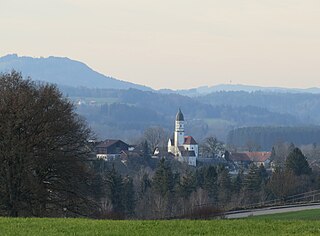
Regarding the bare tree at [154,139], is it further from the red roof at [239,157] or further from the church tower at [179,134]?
the red roof at [239,157]

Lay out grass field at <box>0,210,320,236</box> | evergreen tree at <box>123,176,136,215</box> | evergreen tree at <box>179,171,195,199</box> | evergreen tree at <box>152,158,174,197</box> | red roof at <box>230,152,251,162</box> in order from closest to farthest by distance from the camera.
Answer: grass field at <box>0,210,320,236</box> < evergreen tree at <box>123,176,136,215</box> < evergreen tree at <box>179,171,195,199</box> < evergreen tree at <box>152,158,174,197</box> < red roof at <box>230,152,251,162</box>

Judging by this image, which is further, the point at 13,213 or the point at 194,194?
the point at 194,194

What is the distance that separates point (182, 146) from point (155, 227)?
134448 millimetres

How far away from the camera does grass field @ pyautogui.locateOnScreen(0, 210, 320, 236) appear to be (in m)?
17.2

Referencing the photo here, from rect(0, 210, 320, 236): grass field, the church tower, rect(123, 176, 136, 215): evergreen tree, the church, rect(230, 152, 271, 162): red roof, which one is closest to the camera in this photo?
rect(0, 210, 320, 236): grass field

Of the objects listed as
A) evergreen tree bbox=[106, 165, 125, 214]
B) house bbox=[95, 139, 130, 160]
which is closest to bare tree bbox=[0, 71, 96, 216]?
evergreen tree bbox=[106, 165, 125, 214]

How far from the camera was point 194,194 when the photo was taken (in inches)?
2483

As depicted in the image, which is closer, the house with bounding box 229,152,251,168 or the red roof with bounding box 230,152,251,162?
the house with bounding box 229,152,251,168

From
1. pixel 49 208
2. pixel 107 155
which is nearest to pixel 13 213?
pixel 49 208

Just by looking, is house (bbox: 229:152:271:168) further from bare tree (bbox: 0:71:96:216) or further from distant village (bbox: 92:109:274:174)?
bare tree (bbox: 0:71:96:216)

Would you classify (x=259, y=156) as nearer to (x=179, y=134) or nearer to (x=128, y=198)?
(x=179, y=134)

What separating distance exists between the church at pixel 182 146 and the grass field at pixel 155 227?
10948 cm

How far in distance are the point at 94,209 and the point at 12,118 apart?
5.69m

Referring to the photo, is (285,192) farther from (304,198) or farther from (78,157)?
(78,157)
